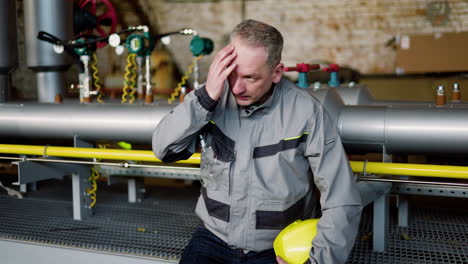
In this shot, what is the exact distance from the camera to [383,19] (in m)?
5.75

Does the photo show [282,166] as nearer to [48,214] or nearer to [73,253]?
[73,253]

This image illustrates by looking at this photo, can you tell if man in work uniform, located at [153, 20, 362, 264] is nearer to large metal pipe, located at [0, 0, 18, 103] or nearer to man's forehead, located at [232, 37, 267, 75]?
man's forehead, located at [232, 37, 267, 75]

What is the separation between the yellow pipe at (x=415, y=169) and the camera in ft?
5.40

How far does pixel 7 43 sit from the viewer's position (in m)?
2.85

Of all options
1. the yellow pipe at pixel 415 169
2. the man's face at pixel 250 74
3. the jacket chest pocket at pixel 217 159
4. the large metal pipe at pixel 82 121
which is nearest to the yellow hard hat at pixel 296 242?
the jacket chest pocket at pixel 217 159

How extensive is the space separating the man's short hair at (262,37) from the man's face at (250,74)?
11 mm

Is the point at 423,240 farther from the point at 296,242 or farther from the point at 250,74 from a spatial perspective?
the point at 250,74

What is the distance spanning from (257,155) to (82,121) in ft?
3.86

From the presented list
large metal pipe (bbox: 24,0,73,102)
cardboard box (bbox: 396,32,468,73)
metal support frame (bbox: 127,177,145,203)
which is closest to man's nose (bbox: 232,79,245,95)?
metal support frame (bbox: 127,177,145,203)

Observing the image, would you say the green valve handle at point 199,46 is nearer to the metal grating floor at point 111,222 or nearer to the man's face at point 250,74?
the metal grating floor at point 111,222

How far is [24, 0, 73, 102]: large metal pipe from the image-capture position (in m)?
2.86

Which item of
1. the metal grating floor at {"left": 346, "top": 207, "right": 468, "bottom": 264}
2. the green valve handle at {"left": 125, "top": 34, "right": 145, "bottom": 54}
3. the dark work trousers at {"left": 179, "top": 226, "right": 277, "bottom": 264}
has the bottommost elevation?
the metal grating floor at {"left": 346, "top": 207, "right": 468, "bottom": 264}

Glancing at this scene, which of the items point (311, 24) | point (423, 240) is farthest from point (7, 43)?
point (311, 24)

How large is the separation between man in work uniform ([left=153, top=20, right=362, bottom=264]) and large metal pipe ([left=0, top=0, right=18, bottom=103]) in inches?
66.8
